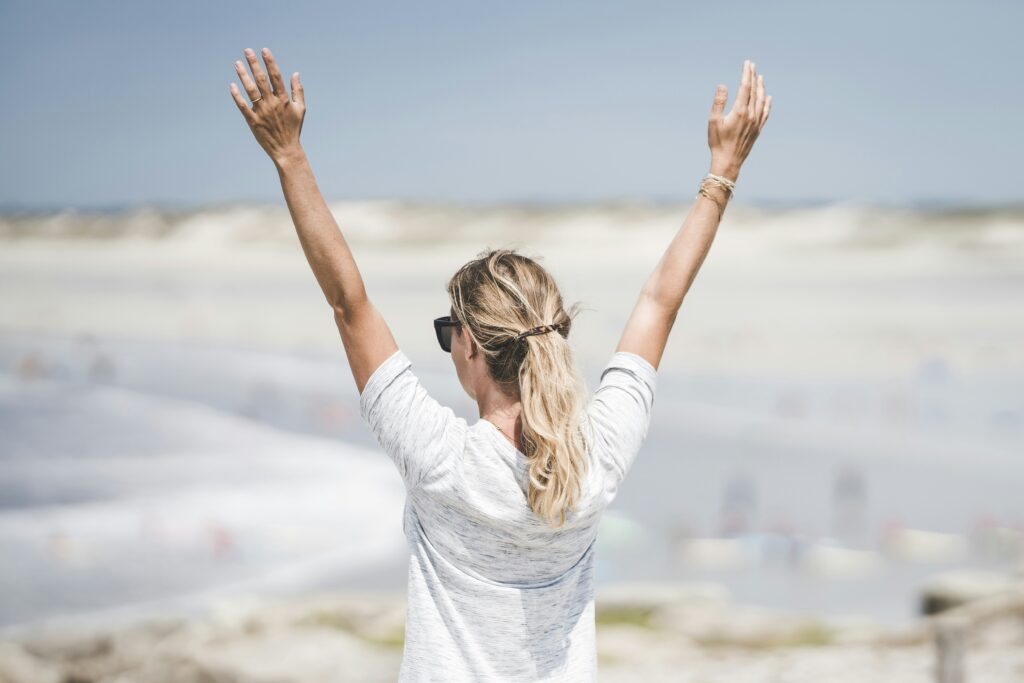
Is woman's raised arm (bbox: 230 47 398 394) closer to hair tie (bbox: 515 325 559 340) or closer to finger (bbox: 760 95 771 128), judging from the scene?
hair tie (bbox: 515 325 559 340)

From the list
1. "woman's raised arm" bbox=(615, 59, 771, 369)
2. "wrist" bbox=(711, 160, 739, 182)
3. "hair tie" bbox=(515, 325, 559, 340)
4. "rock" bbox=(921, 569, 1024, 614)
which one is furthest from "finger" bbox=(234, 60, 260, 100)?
"rock" bbox=(921, 569, 1024, 614)

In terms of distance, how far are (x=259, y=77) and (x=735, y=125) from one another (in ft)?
2.59

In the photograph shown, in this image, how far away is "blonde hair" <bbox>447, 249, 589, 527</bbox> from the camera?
4.25ft

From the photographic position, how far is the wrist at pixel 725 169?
1702 millimetres

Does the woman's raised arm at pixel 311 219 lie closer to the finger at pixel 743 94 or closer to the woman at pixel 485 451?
the woman at pixel 485 451

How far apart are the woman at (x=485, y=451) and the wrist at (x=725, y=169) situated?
46 centimetres

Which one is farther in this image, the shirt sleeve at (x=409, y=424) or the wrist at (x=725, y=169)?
the wrist at (x=725, y=169)

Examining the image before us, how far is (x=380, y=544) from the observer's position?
10.5 meters

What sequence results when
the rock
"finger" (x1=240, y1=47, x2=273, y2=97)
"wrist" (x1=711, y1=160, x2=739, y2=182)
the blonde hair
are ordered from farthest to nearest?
the rock → "wrist" (x1=711, y1=160, x2=739, y2=182) → "finger" (x1=240, y1=47, x2=273, y2=97) → the blonde hair

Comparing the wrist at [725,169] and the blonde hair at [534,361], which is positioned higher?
the wrist at [725,169]

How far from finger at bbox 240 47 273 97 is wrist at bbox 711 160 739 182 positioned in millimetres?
737

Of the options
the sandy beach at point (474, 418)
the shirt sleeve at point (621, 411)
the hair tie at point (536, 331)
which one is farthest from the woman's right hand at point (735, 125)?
the sandy beach at point (474, 418)

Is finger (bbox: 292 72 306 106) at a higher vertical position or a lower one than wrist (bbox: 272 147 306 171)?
higher

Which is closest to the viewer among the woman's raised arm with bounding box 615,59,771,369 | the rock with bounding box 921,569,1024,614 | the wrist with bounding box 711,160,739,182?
the woman's raised arm with bounding box 615,59,771,369
